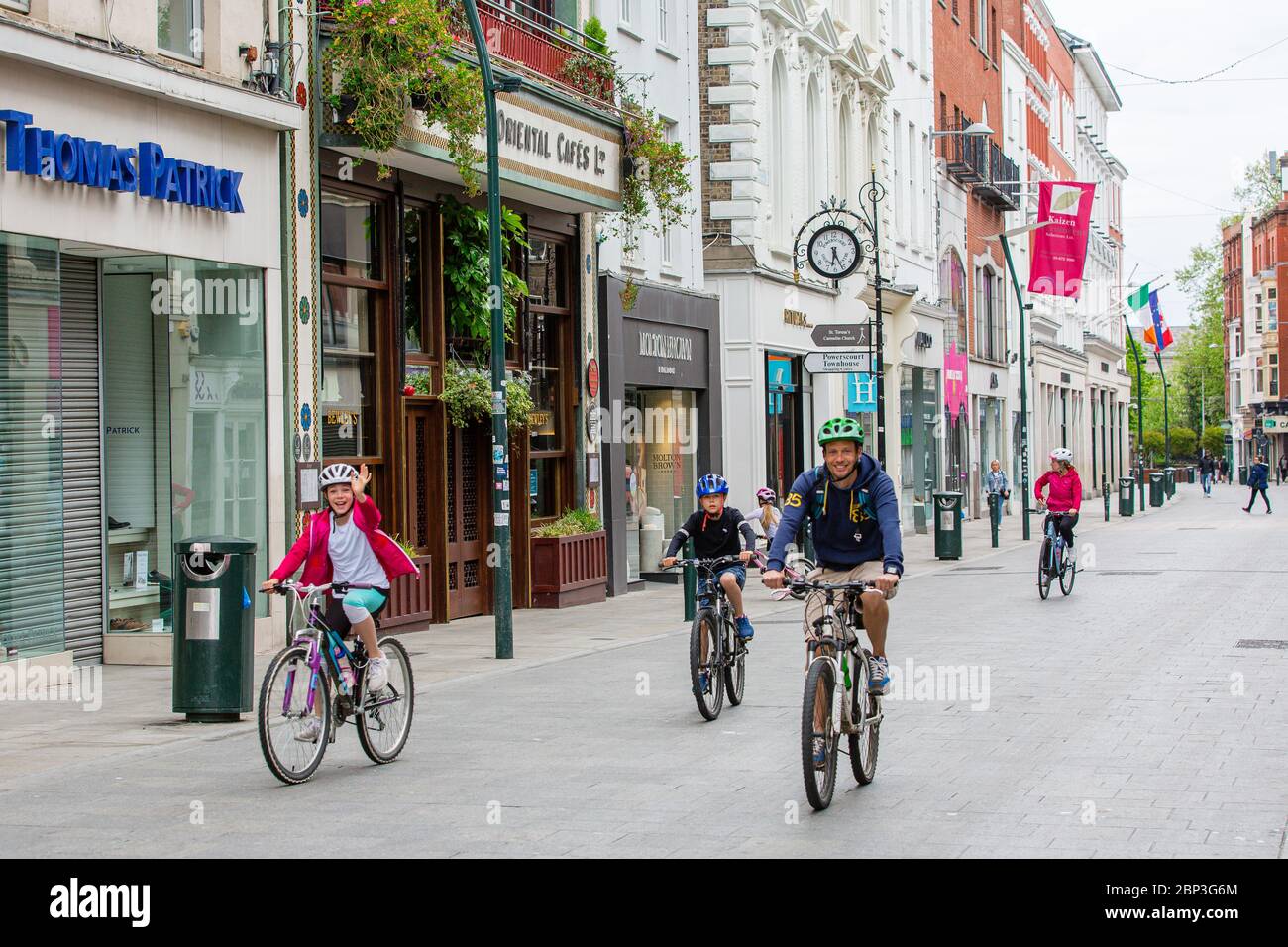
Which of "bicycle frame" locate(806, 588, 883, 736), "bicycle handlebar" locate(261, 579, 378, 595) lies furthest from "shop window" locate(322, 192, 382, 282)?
"bicycle frame" locate(806, 588, 883, 736)

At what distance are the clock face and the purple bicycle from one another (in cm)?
2254

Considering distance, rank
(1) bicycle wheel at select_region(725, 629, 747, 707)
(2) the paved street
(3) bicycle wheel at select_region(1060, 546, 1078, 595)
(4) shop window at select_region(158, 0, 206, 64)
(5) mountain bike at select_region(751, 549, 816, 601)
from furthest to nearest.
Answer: (3) bicycle wheel at select_region(1060, 546, 1078, 595)
(4) shop window at select_region(158, 0, 206, 64)
(1) bicycle wheel at select_region(725, 629, 747, 707)
(5) mountain bike at select_region(751, 549, 816, 601)
(2) the paved street

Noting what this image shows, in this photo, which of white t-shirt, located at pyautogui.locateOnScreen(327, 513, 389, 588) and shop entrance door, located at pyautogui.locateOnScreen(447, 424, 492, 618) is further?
shop entrance door, located at pyautogui.locateOnScreen(447, 424, 492, 618)

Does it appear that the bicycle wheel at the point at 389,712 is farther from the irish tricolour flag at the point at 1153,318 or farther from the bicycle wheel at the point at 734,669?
the irish tricolour flag at the point at 1153,318

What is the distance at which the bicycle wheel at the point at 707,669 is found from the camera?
11.9m

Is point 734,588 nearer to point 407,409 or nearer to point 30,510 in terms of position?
point 30,510

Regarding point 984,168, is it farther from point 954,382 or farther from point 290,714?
point 290,714

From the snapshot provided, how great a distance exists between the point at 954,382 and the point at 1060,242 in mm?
4805

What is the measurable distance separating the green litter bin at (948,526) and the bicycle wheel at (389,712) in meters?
21.8

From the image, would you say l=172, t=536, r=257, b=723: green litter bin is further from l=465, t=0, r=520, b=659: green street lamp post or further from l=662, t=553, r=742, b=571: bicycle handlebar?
l=465, t=0, r=520, b=659: green street lamp post

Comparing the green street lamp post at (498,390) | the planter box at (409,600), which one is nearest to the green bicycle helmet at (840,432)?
the green street lamp post at (498,390)

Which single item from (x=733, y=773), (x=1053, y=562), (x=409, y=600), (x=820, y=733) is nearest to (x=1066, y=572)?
(x=1053, y=562)

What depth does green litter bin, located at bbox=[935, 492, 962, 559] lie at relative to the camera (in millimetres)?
31828

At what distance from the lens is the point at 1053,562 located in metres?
22.4
